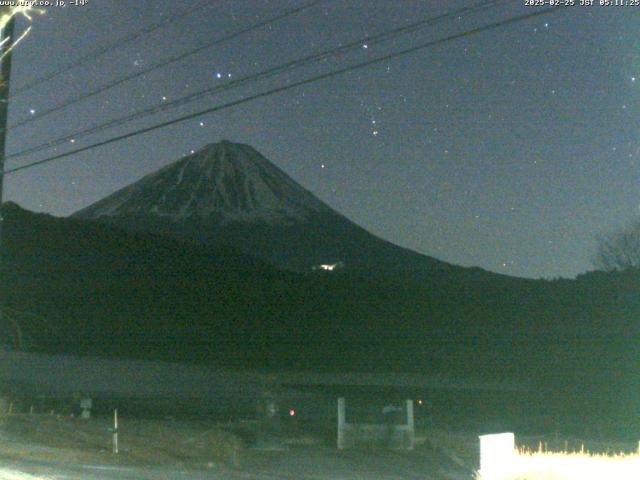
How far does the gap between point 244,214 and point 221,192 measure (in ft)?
30.3

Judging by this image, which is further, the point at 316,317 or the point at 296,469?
the point at 316,317

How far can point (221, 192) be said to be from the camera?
158 meters

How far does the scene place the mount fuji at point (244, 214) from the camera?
409 feet

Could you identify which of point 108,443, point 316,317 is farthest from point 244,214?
point 108,443

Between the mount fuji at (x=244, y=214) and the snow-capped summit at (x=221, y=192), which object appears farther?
the snow-capped summit at (x=221, y=192)

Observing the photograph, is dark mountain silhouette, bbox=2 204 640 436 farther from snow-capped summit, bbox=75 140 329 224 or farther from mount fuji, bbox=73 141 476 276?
snow-capped summit, bbox=75 140 329 224

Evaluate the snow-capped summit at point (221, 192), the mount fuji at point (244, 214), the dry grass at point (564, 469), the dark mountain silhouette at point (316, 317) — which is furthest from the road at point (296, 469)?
the snow-capped summit at point (221, 192)

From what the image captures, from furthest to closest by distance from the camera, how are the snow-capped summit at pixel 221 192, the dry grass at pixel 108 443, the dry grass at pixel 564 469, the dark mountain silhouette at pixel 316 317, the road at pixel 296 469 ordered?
Result: the snow-capped summit at pixel 221 192
the dark mountain silhouette at pixel 316 317
the dry grass at pixel 108 443
the dry grass at pixel 564 469
the road at pixel 296 469

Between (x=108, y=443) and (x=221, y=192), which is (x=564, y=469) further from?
(x=221, y=192)

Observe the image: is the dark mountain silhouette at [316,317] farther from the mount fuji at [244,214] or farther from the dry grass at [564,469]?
the mount fuji at [244,214]

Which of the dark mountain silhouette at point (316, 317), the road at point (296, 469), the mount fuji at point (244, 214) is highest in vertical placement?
the mount fuji at point (244, 214)

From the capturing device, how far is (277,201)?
164m

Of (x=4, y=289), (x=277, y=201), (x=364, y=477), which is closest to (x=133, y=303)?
(x=4, y=289)

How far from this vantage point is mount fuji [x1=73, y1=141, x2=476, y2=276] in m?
125
